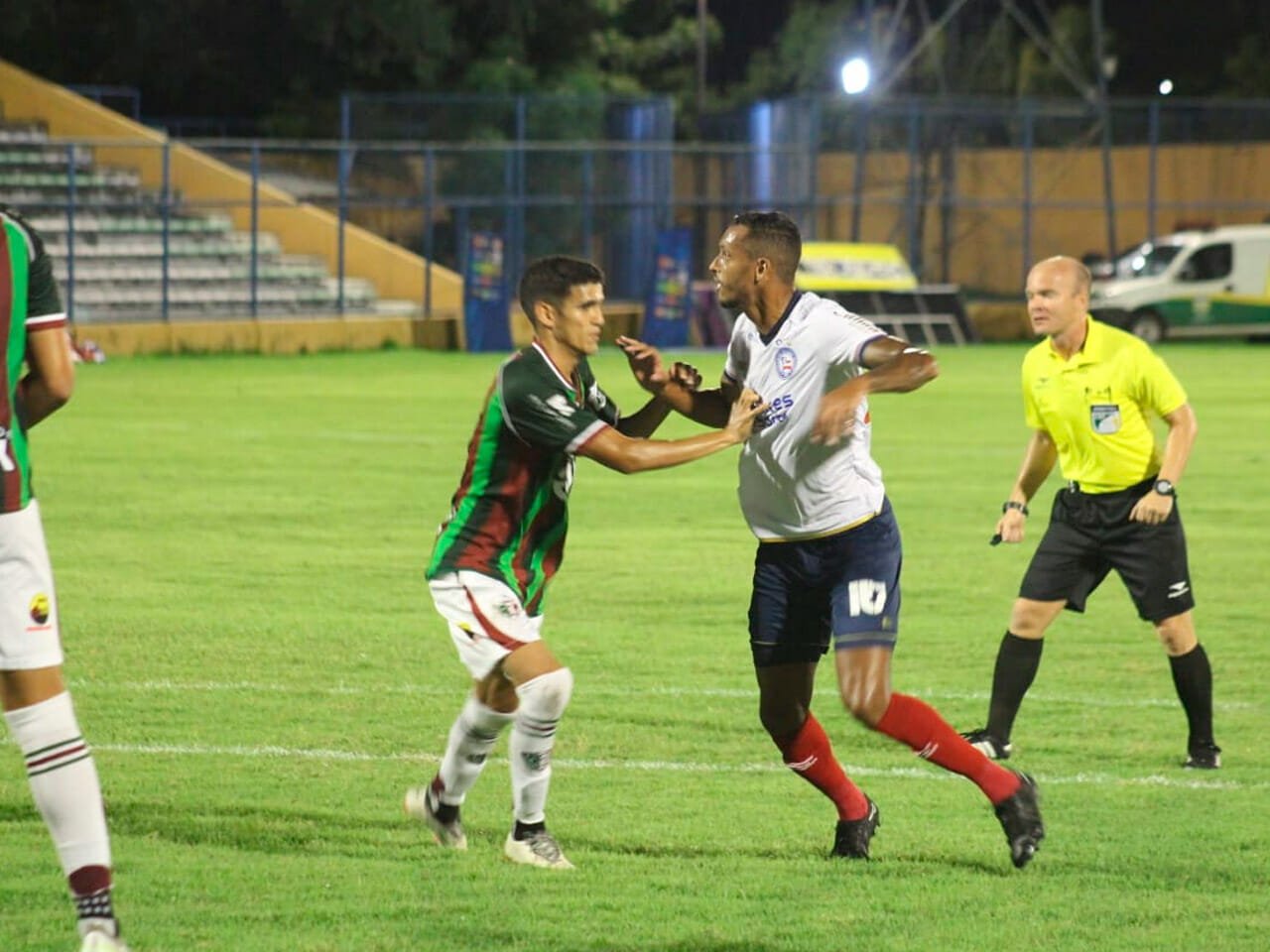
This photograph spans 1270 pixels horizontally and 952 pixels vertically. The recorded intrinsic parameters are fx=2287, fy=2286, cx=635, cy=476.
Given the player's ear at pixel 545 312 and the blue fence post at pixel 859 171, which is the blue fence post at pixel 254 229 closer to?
the blue fence post at pixel 859 171

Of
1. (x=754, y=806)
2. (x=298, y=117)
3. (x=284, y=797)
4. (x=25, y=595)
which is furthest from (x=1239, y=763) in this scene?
(x=298, y=117)

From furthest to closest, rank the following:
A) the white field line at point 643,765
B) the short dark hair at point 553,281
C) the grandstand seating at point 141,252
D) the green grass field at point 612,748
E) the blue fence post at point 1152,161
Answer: the blue fence post at point 1152,161
the grandstand seating at point 141,252
the white field line at point 643,765
the short dark hair at point 553,281
the green grass field at point 612,748

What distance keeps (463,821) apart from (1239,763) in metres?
2.99

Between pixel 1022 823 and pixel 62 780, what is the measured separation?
2845 millimetres

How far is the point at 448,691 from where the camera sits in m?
9.75

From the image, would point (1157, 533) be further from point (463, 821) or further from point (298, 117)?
point (298, 117)

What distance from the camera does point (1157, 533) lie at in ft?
27.7

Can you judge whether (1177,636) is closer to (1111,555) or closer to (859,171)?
(1111,555)

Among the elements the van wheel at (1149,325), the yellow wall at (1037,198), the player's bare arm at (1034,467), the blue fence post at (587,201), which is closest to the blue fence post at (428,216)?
the blue fence post at (587,201)

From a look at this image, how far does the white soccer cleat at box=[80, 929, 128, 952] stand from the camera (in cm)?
533

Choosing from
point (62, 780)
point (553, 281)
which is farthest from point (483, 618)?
point (62, 780)

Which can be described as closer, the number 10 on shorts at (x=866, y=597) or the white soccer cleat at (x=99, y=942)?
the white soccer cleat at (x=99, y=942)

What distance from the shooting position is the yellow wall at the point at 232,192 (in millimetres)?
38188

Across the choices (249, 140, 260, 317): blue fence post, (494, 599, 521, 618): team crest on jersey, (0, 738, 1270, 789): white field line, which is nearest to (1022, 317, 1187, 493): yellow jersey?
(0, 738, 1270, 789): white field line
